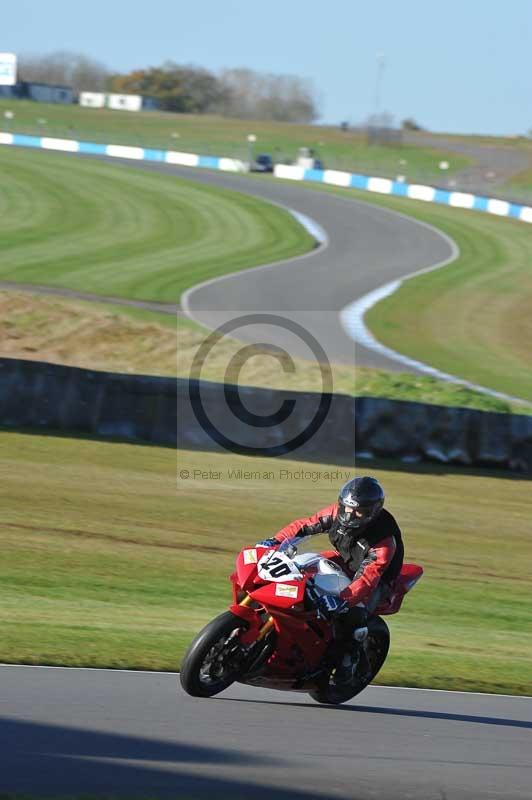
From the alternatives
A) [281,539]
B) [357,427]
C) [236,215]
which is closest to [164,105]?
[236,215]

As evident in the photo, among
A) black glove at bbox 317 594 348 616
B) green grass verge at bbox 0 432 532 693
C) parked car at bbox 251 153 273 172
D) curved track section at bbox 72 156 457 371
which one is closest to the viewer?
black glove at bbox 317 594 348 616

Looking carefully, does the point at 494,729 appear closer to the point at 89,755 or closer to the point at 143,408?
the point at 89,755

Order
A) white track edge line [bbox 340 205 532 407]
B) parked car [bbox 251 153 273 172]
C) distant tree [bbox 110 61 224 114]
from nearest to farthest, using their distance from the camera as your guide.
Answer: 1. white track edge line [bbox 340 205 532 407]
2. parked car [bbox 251 153 273 172]
3. distant tree [bbox 110 61 224 114]

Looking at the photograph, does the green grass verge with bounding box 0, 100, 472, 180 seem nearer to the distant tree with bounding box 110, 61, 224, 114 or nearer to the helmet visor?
the distant tree with bounding box 110, 61, 224, 114

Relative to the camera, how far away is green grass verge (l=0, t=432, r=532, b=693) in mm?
9117

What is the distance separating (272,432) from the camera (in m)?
17.7

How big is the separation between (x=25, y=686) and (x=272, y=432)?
34.3ft

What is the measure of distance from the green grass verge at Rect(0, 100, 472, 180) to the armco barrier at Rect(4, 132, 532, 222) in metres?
3.13

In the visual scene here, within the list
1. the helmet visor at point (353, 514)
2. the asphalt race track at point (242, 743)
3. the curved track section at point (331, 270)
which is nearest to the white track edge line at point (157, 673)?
the asphalt race track at point (242, 743)

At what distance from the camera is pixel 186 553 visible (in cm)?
1255

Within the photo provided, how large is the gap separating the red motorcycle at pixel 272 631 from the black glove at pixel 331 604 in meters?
0.04

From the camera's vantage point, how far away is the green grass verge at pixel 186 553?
912 centimetres

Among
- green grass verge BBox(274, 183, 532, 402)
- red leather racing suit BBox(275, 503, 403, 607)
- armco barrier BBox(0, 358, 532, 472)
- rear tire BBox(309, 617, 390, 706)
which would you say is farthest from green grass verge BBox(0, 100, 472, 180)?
red leather racing suit BBox(275, 503, 403, 607)

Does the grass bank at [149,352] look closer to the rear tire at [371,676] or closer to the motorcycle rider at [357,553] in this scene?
the rear tire at [371,676]
